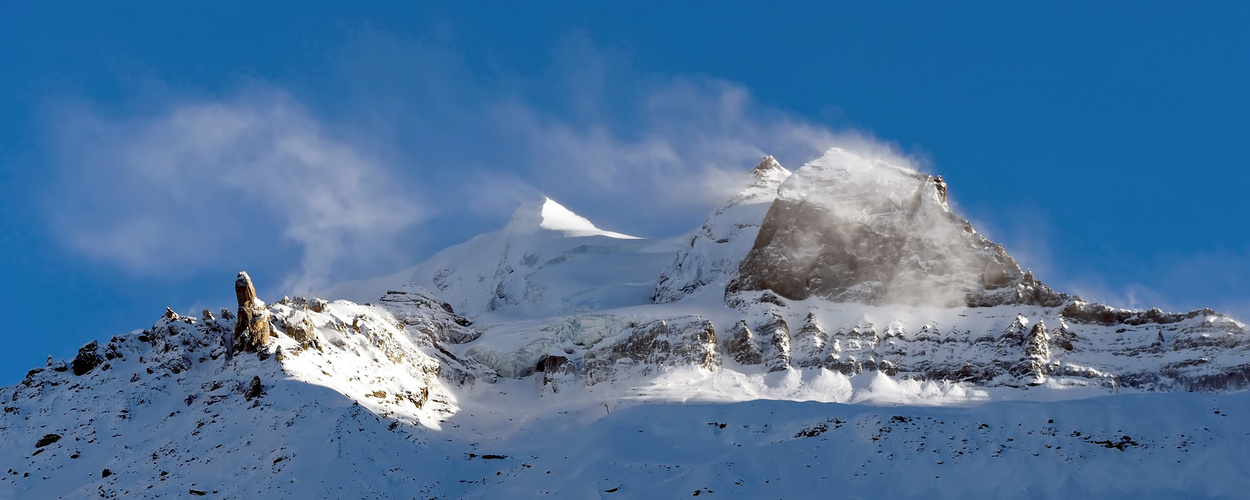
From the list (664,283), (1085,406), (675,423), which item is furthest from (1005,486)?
(664,283)

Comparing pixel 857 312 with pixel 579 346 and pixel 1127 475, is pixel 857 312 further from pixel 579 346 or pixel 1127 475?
pixel 1127 475

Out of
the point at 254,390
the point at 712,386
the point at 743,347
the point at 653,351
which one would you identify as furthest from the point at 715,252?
the point at 254,390

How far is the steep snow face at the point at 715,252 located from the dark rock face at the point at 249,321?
52172 millimetres

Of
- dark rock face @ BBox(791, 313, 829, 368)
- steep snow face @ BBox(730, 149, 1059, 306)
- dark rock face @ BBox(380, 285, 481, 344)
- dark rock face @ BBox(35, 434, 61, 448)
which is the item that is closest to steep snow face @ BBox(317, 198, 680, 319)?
dark rock face @ BBox(380, 285, 481, 344)

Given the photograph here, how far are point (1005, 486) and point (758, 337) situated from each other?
45402 mm

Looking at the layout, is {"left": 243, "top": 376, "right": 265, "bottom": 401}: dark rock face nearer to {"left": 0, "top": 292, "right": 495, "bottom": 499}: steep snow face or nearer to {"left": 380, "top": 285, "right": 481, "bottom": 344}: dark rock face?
{"left": 0, "top": 292, "right": 495, "bottom": 499}: steep snow face

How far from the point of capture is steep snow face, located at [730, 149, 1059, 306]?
140125mm

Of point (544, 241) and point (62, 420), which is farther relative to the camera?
point (544, 241)

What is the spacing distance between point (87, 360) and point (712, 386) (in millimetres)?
51927

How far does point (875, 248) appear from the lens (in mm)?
146625

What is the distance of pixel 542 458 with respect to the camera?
101250mm

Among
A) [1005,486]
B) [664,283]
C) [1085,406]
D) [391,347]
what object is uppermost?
[664,283]

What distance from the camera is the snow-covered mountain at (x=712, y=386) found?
91.2m

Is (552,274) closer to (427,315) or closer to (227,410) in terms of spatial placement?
A: (427,315)
